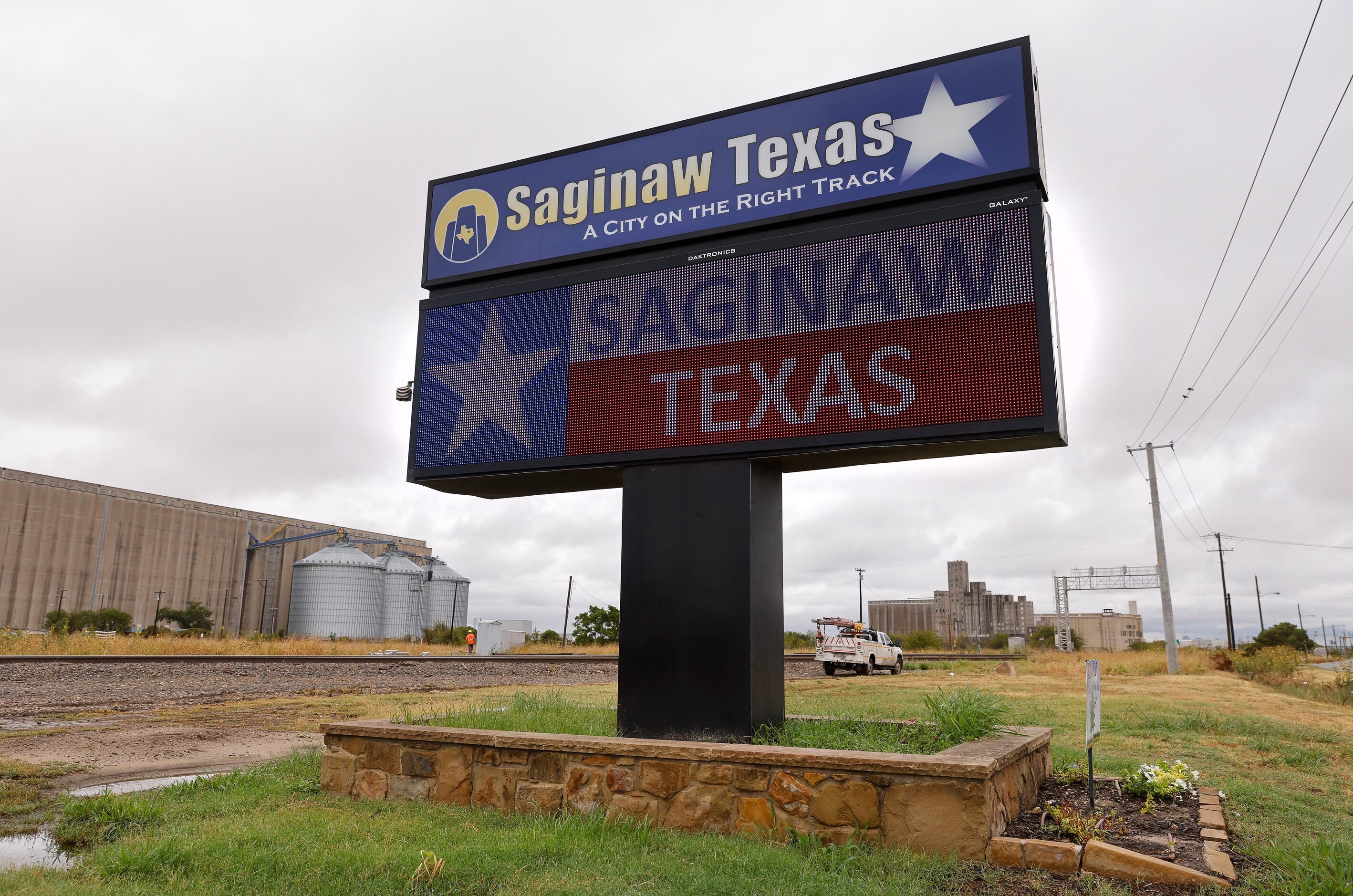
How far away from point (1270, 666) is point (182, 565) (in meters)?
71.9

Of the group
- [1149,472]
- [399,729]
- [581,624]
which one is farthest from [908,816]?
[581,624]

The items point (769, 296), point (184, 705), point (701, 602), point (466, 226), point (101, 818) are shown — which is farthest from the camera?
point (184, 705)

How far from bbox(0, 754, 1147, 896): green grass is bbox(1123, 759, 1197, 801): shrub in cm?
222

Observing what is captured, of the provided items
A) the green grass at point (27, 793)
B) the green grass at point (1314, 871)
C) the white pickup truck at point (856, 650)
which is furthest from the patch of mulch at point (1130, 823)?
the white pickup truck at point (856, 650)

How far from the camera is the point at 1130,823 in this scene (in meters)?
5.88

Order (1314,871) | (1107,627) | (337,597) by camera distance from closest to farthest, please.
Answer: (1314,871) < (337,597) < (1107,627)

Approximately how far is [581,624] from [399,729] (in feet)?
175

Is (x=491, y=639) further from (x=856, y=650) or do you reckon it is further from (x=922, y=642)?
(x=922, y=642)

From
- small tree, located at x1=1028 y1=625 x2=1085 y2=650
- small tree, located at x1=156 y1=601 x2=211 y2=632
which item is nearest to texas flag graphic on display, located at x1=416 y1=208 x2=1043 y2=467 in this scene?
small tree, located at x1=1028 y1=625 x2=1085 y2=650

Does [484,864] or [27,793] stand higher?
[484,864]

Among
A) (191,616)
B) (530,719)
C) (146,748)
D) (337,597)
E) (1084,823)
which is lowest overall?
(146,748)

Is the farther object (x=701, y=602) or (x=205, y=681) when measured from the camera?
(x=205, y=681)

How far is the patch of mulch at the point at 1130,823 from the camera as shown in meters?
5.20

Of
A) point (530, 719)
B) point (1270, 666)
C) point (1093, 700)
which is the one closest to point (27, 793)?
point (530, 719)
